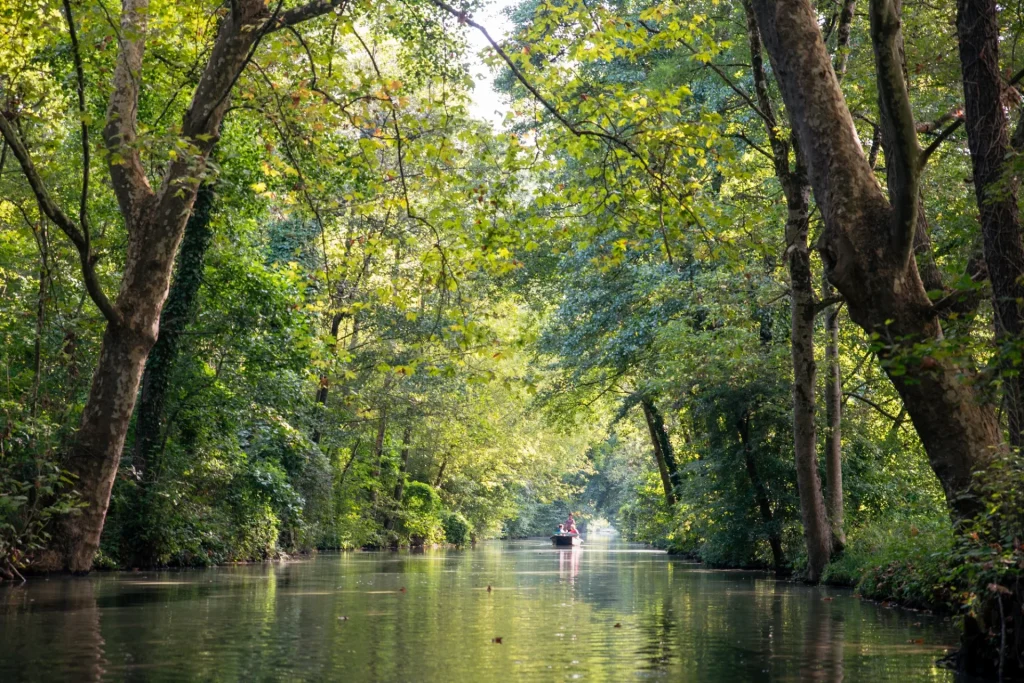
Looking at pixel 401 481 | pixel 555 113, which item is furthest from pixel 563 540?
pixel 555 113

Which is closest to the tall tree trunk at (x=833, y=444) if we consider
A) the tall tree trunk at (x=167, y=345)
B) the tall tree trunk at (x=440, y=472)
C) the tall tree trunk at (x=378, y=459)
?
the tall tree trunk at (x=167, y=345)

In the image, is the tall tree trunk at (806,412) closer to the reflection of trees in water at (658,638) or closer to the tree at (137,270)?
the reflection of trees in water at (658,638)

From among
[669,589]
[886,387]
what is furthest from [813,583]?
[886,387]

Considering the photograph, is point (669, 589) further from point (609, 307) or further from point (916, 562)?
point (609, 307)

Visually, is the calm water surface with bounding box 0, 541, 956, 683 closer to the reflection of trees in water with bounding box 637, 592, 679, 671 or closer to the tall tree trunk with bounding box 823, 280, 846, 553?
the reflection of trees in water with bounding box 637, 592, 679, 671

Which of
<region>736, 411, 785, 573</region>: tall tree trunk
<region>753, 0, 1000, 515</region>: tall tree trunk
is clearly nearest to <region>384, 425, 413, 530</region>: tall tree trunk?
<region>736, 411, 785, 573</region>: tall tree trunk

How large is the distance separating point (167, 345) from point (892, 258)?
53.0 ft

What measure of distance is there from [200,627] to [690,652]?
4.57 metres

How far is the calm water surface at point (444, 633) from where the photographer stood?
22.6ft

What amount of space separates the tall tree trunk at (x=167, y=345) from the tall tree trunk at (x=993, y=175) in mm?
15795

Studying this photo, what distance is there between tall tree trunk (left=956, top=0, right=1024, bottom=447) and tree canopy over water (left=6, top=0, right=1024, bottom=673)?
3 centimetres

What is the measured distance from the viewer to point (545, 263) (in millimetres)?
30875

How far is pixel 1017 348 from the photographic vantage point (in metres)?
5.72

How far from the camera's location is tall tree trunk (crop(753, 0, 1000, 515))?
6816mm
